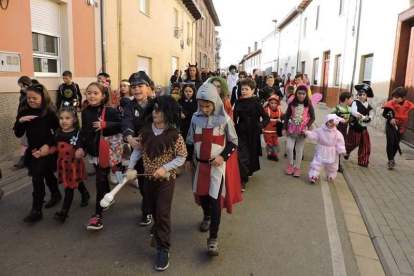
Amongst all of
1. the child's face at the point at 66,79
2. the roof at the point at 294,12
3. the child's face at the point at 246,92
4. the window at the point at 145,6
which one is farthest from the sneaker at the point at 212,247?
the roof at the point at 294,12

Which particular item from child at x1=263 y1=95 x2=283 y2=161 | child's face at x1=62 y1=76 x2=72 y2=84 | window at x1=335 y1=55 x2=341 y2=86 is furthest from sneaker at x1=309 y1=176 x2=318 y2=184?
window at x1=335 y1=55 x2=341 y2=86

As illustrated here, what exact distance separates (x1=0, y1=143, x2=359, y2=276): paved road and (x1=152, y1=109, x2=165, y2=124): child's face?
1332 mm

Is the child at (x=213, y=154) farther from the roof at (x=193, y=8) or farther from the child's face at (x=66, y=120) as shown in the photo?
the roof at (x=193, y=8)

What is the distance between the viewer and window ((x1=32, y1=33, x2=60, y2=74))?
7625 millimetres

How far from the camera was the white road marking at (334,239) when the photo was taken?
3.13 m

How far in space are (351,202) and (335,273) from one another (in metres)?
2.17

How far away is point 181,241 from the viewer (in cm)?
356

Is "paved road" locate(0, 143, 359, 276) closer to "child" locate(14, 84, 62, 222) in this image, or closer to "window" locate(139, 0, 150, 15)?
"child" locate(14, 84, 62, 222)

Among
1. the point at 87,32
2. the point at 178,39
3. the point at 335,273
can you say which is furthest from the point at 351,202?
the point at 178,39

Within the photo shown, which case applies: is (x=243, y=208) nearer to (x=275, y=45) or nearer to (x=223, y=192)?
(x=223, y=192)

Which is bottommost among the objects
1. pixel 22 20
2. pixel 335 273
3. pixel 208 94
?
pixel 335 273

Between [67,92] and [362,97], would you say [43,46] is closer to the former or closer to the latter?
[67,92]

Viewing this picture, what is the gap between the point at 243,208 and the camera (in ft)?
14.8

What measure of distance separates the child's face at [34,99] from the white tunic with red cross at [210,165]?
2.00m
